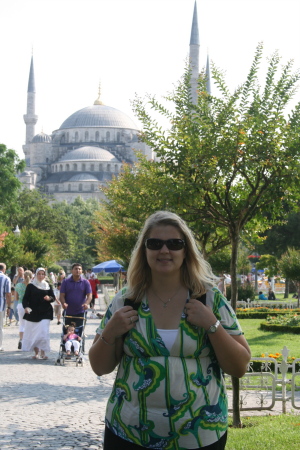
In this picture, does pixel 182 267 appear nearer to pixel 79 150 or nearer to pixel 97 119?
pixel 79 150

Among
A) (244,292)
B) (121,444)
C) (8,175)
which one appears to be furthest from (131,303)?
(8,175)

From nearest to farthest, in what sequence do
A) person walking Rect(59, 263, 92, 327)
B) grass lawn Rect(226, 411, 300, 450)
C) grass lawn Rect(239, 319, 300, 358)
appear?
grass lawn Rect(226, 411, 300, 450), person walking Rect(59, 263, 92, 327), grass lawn Rect(239, 319, 300, 358)

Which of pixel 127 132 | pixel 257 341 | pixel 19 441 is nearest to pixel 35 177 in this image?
pixel 127 132

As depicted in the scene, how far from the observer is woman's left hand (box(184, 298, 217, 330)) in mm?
2957

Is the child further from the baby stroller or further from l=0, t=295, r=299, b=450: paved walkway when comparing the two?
l=0, t=295, r=299, b=450: paved walkway

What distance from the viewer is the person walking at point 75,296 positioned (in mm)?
11480

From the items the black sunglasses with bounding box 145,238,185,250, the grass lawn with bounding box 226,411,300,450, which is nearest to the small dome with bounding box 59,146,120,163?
the grass lawn with bounding box 226,411,300,450

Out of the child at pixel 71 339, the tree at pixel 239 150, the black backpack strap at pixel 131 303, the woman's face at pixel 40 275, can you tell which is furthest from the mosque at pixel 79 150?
the black backpack strap at pixel 131 303

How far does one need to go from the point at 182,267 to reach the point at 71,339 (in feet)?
27.2

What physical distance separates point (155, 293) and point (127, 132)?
152 meters

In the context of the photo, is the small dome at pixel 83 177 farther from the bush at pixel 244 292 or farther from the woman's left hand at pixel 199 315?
the woman's left hand at pixel 199 315

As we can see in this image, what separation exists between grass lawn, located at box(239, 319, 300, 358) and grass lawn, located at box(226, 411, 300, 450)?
5.58 metres

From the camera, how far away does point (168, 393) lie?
2.93 metres

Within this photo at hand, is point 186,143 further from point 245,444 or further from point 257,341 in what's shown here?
point 257,341
